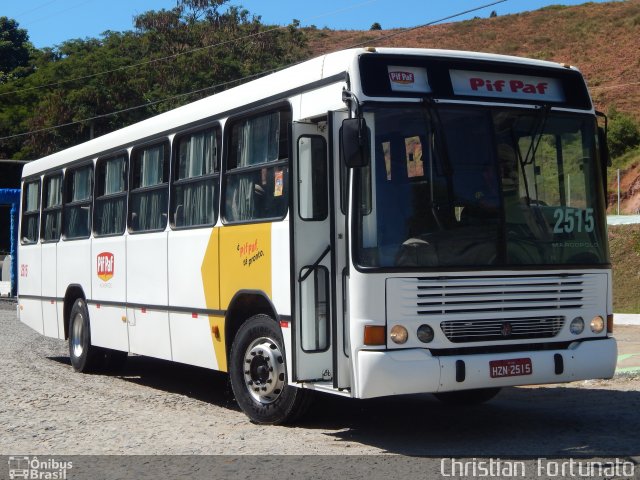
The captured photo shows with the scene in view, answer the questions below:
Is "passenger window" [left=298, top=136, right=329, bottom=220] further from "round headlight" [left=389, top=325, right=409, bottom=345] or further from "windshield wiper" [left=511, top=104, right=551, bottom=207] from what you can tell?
"windshield wiper" [left=511, top=104, right=551, bottom=207]

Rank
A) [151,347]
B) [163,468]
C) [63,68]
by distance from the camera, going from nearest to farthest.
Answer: [163,468]
[151,347]
[63,68]

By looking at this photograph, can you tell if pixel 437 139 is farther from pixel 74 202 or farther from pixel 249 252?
pixel 74 202

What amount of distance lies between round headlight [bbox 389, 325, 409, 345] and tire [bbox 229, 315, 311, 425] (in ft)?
4.30

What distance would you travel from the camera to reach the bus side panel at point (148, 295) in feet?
36.4

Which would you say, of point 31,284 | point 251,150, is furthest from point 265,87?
point 31,284

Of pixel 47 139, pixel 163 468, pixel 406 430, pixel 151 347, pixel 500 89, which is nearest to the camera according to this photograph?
pixel 163 468

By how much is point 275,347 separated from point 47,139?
48383 millimetres

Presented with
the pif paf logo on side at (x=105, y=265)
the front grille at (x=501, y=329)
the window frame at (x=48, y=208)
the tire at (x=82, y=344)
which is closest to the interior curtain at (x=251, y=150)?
the front grille at (x=501, y=329)

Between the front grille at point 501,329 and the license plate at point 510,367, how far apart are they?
0.68 feet

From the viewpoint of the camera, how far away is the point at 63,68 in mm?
59094

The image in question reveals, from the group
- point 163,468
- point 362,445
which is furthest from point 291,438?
point 163,468

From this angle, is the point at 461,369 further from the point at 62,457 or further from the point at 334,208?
the point at 62,457

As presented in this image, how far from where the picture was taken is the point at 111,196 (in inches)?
505

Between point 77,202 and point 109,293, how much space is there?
79.3 inches
